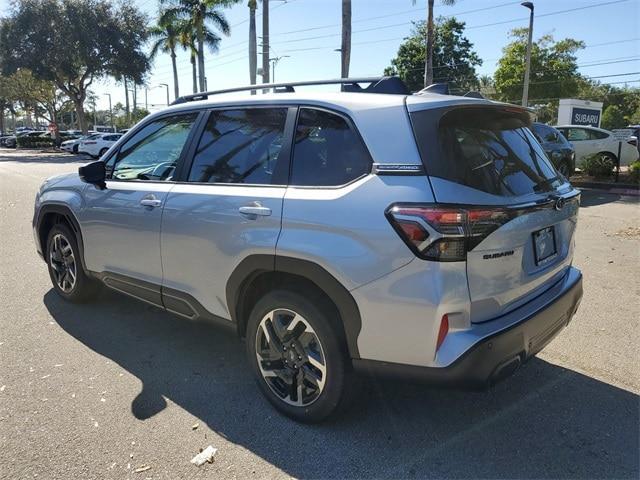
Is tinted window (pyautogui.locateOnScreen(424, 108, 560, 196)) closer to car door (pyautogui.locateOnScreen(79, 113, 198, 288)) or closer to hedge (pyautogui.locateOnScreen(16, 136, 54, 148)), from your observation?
car door (pyautogui.locateOnScreen(79, 113, 198, 288))

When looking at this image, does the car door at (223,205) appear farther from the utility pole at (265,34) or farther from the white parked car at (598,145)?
the utility pole at (265,34)

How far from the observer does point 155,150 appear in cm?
404

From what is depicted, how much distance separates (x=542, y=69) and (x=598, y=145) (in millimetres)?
38277

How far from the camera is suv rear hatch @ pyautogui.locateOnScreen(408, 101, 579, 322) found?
95.5 inches

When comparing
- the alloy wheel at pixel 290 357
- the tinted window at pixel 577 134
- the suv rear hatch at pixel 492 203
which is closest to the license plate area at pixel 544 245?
the suv rear hatch at pixel 492 203

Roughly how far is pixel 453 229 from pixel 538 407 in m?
1.52

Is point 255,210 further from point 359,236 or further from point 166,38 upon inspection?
point 166,38

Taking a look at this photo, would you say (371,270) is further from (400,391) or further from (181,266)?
(181,266)

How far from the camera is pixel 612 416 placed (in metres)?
3.09

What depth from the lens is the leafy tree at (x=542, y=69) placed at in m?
49.1

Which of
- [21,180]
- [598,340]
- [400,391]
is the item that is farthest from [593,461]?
[21,180]

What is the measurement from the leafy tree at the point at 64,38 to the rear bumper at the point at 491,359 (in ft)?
131

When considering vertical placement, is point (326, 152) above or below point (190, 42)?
below

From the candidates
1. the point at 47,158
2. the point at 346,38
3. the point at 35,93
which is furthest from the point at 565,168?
the point at 35,93
